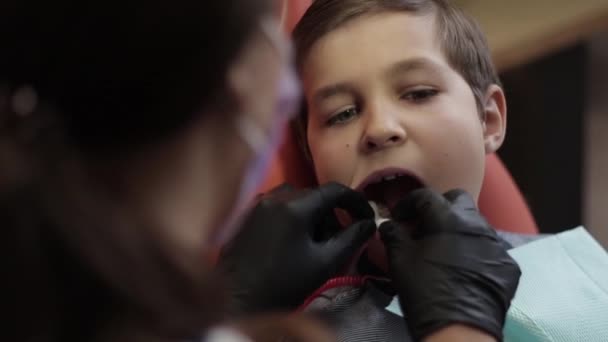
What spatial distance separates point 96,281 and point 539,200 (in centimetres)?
228

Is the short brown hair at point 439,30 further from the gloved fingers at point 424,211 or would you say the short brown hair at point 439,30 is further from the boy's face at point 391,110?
the gloved fingers at point 424,211

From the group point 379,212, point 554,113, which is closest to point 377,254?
point 379,212

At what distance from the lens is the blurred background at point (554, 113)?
8.27 feet

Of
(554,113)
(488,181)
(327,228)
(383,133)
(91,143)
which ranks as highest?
(91,143)

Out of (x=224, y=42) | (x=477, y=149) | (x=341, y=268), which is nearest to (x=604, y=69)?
(x=477, y=149)

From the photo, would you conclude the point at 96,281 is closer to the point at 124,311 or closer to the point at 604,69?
the point at 124,311

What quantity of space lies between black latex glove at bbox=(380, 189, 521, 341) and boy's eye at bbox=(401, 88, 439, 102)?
196 mm

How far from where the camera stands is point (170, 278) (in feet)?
1.47

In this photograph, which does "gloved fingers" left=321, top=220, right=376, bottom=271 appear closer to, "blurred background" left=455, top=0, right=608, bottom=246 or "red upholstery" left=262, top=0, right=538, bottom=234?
"red upholstery" left=262, top=0, right=538, bottom=234

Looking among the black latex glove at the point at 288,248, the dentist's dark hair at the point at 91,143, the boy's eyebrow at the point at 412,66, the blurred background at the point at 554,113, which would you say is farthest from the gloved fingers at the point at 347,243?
the blurred background at the point at 554,113

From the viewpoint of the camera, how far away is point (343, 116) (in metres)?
1.09

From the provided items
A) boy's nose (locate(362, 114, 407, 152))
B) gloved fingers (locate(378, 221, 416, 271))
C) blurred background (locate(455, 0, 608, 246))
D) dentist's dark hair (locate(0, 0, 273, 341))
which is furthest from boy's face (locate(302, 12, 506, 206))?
blurred background (locate(455, 0, 608, 246))

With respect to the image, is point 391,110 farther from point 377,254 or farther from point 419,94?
point 377,254

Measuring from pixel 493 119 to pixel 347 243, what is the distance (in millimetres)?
375
